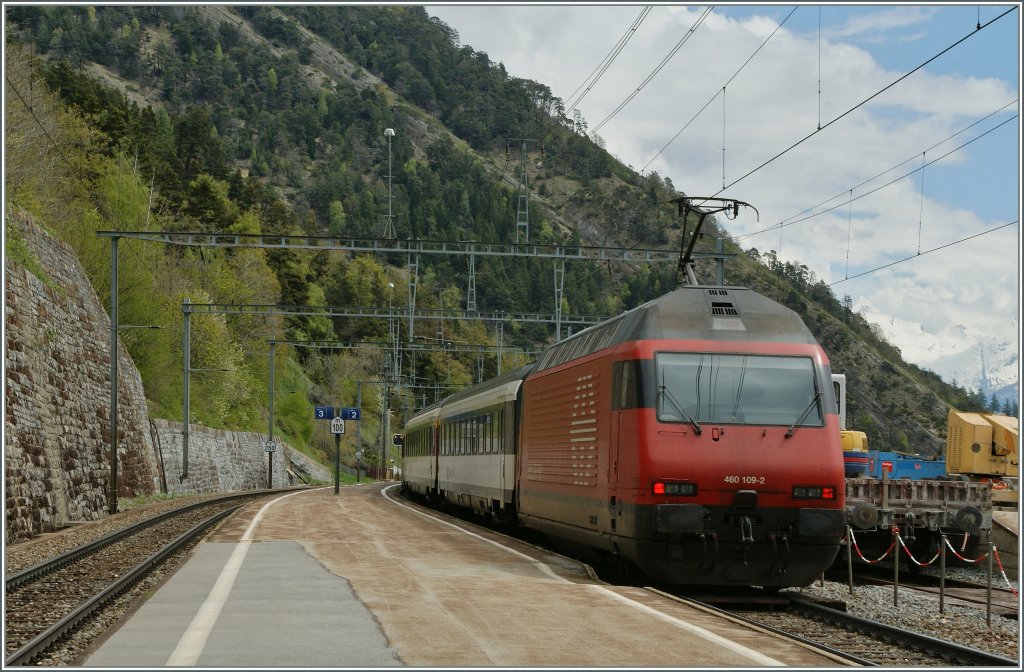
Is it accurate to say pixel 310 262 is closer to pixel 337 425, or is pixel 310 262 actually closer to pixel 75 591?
pixel 337 425

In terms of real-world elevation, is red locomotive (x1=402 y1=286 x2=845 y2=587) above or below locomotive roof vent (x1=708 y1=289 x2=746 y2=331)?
below

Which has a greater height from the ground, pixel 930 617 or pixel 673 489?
pixel 673 489

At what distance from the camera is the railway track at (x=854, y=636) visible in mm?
10398

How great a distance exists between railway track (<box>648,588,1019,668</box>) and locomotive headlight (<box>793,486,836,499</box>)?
1.20m

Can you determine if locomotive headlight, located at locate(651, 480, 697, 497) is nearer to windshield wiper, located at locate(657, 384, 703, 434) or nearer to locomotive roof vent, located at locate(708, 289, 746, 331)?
windshield wiper, located at locate(657, 384, 703, 434)

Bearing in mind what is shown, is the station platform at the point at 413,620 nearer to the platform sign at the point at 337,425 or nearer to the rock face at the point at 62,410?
the rock face at the point at 62,410

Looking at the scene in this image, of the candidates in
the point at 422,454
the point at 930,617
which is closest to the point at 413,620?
the point at 930,617

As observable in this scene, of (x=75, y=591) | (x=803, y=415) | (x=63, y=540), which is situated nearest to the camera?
(x=803, y=415)

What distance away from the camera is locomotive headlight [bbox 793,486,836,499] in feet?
47.1

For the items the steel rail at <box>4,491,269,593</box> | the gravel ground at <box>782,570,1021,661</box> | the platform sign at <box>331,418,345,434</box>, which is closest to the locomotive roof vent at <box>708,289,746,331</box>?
the gravel ground at <box>782,570,1021,661</box>

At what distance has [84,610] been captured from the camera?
12.6 metres

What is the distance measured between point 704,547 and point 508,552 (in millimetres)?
5824

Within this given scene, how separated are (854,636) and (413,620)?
441cm

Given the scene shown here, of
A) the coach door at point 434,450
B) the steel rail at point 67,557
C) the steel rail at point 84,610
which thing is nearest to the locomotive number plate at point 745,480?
the steel rail at point 84,610
